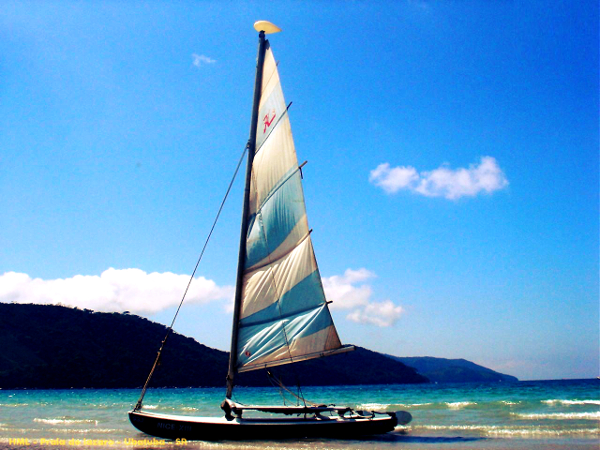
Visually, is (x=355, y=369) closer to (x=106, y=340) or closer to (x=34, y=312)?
(x=106, y=340)

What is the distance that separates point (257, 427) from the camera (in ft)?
50.9

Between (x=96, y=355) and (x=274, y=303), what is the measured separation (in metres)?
109

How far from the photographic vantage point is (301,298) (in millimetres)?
16891

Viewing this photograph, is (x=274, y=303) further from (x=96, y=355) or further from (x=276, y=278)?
(x=96, y=355)

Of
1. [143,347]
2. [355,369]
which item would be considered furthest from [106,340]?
[355,369]

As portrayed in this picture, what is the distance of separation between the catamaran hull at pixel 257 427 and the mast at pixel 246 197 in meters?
1.18

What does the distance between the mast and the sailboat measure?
1.4 inches

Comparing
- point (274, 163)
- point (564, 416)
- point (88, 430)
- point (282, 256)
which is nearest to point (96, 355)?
point (88, 430)

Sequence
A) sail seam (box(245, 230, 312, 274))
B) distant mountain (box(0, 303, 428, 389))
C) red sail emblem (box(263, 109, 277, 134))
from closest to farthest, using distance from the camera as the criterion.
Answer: sail seam (box(245, 230, 312, 274)), red sail emblem (box(263, 109, 277, 134)), distant mountain (box(0, 303, 428, 389))

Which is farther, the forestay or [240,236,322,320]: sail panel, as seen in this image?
[240,236,322,320]: sail panel

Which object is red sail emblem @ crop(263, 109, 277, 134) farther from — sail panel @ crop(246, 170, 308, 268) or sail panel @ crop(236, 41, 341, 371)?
sail panel @ crop(246, 170, 308, 268)

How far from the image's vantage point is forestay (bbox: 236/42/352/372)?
1650 cm

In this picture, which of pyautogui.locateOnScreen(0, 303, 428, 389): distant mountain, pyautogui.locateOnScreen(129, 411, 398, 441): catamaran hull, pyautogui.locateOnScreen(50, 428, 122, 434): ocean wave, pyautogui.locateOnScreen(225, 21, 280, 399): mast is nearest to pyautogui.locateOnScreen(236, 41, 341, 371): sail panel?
pyautogui.locateOnScreen(225, 21, 280, 399): mast

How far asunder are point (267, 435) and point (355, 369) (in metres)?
141
